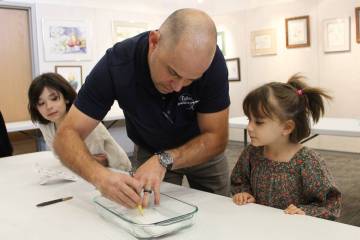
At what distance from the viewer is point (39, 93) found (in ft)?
7.00

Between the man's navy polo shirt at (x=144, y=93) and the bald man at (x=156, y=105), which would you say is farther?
the man's navy polo shirt at (x=144, y=93)

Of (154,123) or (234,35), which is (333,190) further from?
(234,35)

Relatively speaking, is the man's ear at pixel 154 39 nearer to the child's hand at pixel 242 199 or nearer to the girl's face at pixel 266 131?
the girl's face at pixel 266 131

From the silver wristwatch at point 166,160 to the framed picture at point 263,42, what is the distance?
462cm

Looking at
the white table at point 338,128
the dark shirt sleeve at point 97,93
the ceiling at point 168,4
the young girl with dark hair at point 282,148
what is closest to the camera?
the young girl with dark hair at point 282,148

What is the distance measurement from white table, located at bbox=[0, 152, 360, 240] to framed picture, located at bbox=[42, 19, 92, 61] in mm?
3763

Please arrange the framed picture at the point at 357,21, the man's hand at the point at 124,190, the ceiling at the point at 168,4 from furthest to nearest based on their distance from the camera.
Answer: the ceiling at the point at 168,4, the framed picture at the point at 357,21, the man's hand at the point at 124,190

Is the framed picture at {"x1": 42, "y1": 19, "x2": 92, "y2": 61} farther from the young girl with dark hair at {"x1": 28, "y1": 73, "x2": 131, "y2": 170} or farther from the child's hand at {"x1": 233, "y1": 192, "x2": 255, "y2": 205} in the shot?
the child's hand at {"x1": 233, "y1": 192, "x2": 255, "y2": 205}

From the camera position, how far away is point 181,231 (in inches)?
39.4

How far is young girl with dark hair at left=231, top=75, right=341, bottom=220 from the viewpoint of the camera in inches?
51.9

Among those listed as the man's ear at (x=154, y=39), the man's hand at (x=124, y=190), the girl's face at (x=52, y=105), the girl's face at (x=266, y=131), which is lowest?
the man's hand at (x=124, y=190)

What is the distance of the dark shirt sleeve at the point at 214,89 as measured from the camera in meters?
1.38

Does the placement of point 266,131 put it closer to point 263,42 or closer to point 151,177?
point 151,177

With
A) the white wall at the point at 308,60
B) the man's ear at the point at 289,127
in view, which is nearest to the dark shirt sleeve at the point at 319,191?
the man's ear at the point at 289,127
